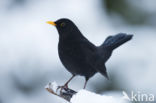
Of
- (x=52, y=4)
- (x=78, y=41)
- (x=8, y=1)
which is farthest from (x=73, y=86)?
(x=52, y=4)

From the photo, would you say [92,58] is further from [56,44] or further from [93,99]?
[56,44]

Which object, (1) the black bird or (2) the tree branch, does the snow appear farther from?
(1) the black bird

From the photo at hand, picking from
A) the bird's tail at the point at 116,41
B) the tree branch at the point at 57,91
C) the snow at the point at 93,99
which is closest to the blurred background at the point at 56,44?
the bird's tail at the point at 116,41

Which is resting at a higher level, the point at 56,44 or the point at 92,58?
the point at 92,58

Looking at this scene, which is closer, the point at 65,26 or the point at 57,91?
the point at 57,91

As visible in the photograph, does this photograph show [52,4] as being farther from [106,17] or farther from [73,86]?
Result: [73,86]

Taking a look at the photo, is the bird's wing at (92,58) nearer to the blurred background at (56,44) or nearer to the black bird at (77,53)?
the black bird at (77,53)

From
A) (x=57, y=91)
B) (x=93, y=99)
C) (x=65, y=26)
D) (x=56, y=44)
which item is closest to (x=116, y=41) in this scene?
(x=65, y=26)
